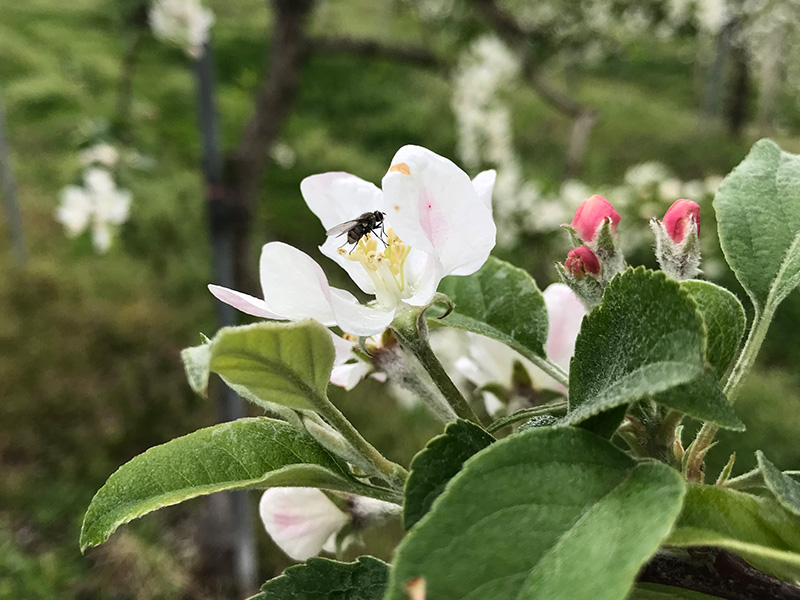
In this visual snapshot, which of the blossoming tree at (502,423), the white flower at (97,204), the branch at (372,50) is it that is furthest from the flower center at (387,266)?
the white flower at (97,204)

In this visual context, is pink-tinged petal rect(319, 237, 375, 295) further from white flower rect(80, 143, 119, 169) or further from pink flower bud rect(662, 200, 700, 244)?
white flower rect(80, 143, 119, 169)

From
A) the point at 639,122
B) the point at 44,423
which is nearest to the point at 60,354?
the point at 44,423

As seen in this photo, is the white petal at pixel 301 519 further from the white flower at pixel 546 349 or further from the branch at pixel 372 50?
the branch at pixel 372 50

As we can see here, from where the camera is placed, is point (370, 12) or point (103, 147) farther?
point (370, 12)

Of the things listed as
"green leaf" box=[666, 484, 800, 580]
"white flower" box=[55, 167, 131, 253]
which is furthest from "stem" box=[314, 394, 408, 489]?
"white flower" box=[55, 167, 131, 253]

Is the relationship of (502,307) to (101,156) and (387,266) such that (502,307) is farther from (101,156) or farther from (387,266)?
(101,156)

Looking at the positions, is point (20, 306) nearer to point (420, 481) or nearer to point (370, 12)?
point (420, 481)

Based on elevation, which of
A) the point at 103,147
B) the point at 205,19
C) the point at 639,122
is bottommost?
the point at 639,122
